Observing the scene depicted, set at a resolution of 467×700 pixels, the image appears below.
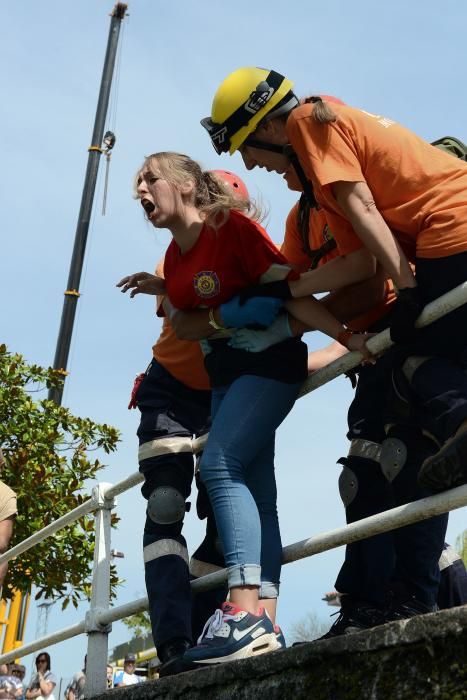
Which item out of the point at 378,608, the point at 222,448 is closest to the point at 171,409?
the point at 222,448

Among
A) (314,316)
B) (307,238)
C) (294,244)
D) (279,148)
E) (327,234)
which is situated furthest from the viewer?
(294,244)

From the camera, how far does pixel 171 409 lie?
368 cm

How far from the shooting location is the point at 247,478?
10.3 feet

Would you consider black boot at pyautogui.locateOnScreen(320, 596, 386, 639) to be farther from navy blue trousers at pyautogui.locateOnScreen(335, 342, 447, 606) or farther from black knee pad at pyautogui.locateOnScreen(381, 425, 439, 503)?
black knee pad at pyautogui.locateOnScreen(381, 425, 439, 503)

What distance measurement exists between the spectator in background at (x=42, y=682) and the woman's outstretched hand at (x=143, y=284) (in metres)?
9.20

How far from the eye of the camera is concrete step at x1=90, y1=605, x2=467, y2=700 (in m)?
1.75

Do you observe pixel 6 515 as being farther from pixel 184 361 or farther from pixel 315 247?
pixel 315 247

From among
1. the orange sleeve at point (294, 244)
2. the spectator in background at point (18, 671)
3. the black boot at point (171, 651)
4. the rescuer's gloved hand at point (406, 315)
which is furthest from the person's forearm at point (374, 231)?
the spectator in background at point (18, 671)

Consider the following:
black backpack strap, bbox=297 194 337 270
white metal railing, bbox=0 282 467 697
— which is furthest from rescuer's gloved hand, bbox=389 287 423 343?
black backpack strap, bbox=297 194 337 270

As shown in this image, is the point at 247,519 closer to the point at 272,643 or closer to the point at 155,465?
the point at 272,643

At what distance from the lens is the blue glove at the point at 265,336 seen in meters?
3.12

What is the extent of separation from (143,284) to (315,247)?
0.66 m

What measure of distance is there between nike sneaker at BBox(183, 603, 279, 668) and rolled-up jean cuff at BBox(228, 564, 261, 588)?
0.24 feet

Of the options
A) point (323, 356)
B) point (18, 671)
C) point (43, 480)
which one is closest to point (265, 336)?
point (323, 356)
